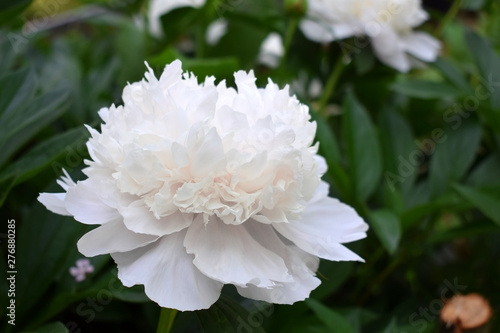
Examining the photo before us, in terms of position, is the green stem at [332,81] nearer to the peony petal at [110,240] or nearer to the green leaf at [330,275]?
the green leaf at [330,275]

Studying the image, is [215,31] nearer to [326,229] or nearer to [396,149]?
[396,149]

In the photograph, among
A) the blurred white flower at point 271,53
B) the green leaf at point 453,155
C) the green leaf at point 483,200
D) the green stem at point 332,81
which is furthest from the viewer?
the blurred white flower at point 271,53

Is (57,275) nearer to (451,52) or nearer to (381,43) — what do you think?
(381,43)

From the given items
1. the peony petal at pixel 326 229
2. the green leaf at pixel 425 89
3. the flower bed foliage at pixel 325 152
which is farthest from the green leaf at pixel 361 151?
the peony petal at pixel 326 229

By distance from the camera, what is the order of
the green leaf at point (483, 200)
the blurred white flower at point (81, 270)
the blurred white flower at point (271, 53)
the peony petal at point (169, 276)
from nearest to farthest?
the peony petal at point (169, 276)
the blurred white flower at point (81, 270)
the green leaf at point (483, 200)
the blurred white flower at point (271, 53)

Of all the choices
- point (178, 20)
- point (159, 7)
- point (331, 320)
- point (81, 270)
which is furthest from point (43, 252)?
point (159, 7)

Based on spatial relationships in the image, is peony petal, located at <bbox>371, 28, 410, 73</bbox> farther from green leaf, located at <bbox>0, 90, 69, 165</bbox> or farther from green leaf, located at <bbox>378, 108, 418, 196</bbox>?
green leaf, located at <bbox>0, 90, 69, 165</bbox>
